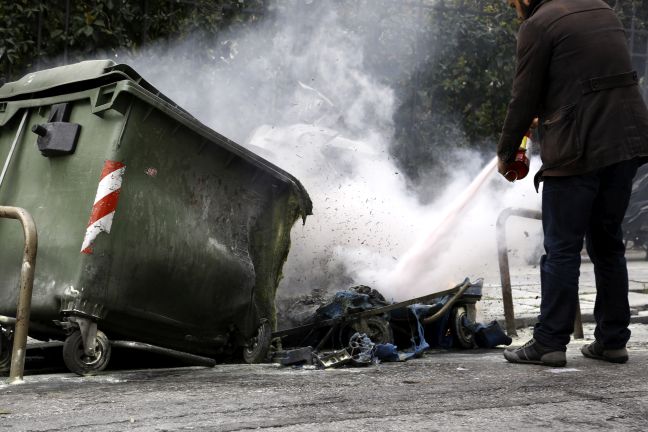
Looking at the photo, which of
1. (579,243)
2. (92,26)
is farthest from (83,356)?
(92,26)

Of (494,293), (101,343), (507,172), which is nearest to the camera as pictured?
(101,343)

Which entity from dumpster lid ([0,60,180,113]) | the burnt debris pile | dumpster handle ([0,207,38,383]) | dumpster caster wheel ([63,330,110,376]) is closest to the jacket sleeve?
the burnt debris pile

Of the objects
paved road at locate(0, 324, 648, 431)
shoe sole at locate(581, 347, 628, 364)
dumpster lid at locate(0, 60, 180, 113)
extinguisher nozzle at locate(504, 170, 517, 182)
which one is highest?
dumpster lid at locate(0, 60, 180, 113)

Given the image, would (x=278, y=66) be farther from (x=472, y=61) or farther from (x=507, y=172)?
(x=507, y=172)

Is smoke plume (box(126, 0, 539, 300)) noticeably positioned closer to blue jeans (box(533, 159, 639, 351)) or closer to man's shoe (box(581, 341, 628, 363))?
man's shoe (box(581, 341, 628, 363))

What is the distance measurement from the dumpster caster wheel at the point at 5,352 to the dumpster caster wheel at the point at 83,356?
0.41 m

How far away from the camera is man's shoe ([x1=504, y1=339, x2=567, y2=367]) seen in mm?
4391

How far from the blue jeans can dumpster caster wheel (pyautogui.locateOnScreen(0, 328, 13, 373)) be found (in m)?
2.59

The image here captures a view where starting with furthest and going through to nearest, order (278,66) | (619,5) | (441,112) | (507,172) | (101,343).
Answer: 1. (619,5)
2. (441,112)
3. (278,66)
4. (507,172)
5. (101,343)

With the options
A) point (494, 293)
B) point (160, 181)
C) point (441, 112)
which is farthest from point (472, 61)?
point (160, 181)

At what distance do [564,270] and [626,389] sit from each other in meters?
0.70

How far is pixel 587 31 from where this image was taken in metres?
4.28

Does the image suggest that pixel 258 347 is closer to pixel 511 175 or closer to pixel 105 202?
pixel 105 202

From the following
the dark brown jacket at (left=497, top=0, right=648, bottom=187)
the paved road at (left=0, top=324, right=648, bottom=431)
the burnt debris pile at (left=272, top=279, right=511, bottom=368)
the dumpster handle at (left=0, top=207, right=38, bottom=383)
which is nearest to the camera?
the paved road at (left=0, top=324, right=648, bottom=431)
